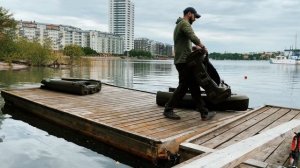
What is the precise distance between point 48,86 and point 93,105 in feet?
15.2

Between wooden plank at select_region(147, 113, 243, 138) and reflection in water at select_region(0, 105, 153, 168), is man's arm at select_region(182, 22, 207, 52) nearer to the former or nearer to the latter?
wooden plank at select_region(147, 113, 243, 138)

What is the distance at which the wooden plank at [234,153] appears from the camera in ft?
11.5

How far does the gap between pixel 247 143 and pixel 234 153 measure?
491 mm

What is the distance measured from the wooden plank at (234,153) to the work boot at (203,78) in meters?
2.86

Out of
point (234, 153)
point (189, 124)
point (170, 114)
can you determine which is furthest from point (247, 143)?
point (170, 114)

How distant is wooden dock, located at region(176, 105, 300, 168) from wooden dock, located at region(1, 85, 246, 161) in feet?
1.56

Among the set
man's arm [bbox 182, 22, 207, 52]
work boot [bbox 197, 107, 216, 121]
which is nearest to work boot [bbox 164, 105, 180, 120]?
work boot [bbox 197, 107, 216, 121]

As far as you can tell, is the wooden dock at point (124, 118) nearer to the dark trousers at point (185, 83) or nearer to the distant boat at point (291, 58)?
the dark trousers at point (185, 83)

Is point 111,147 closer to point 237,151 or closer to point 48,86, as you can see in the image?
point 237,151

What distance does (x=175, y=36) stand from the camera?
793cm

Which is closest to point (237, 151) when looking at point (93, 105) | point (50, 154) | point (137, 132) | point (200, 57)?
point (137, 132)

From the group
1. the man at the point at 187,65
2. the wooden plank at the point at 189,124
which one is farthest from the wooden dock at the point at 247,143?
the man at the point at 187,65

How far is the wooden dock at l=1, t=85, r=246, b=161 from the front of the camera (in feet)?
21.9

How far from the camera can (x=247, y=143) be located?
432cm
